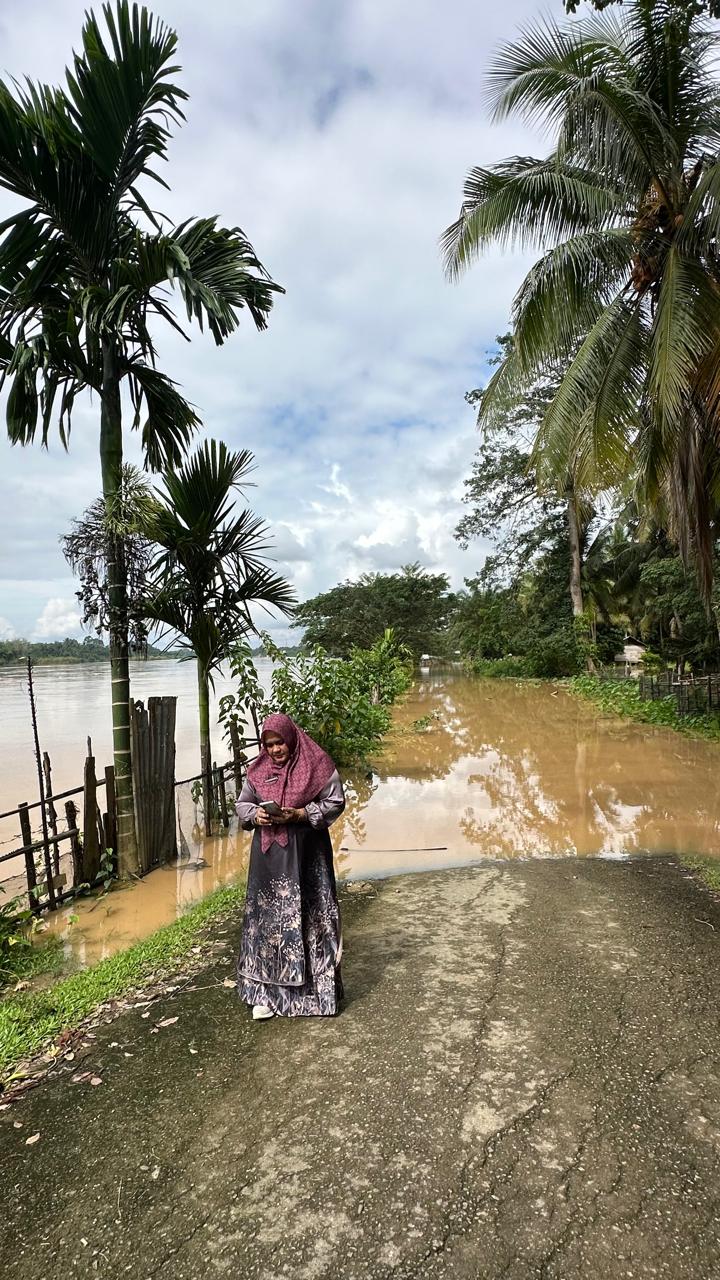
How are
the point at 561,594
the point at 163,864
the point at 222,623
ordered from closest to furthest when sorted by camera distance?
the point at 163,864 → the point at 222,623 → the point at 561,594

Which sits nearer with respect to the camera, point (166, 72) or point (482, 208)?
point (166, 72)

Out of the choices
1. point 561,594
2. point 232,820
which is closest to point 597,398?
point 232,820

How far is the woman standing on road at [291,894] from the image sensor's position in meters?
3.30

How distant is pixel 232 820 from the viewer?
25.5 feet

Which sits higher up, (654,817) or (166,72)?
(166,72)

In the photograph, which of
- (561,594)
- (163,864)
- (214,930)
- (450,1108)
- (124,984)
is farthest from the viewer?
(561,594)

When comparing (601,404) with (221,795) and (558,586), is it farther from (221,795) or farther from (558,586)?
(558,586)

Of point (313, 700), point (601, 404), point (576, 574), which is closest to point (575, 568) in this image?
point (576, 574)

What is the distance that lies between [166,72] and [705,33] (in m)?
5.84

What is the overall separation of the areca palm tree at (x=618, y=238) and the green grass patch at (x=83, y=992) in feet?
19.4

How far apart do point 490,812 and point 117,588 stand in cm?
506

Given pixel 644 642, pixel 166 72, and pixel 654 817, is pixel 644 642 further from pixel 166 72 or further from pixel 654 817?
pixel 166 72

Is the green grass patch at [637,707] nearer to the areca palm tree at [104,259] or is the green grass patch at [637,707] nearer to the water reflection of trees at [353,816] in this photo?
the water reflection of trees at [353,816]

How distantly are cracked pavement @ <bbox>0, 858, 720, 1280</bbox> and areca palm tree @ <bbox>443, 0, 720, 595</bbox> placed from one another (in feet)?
17.6
